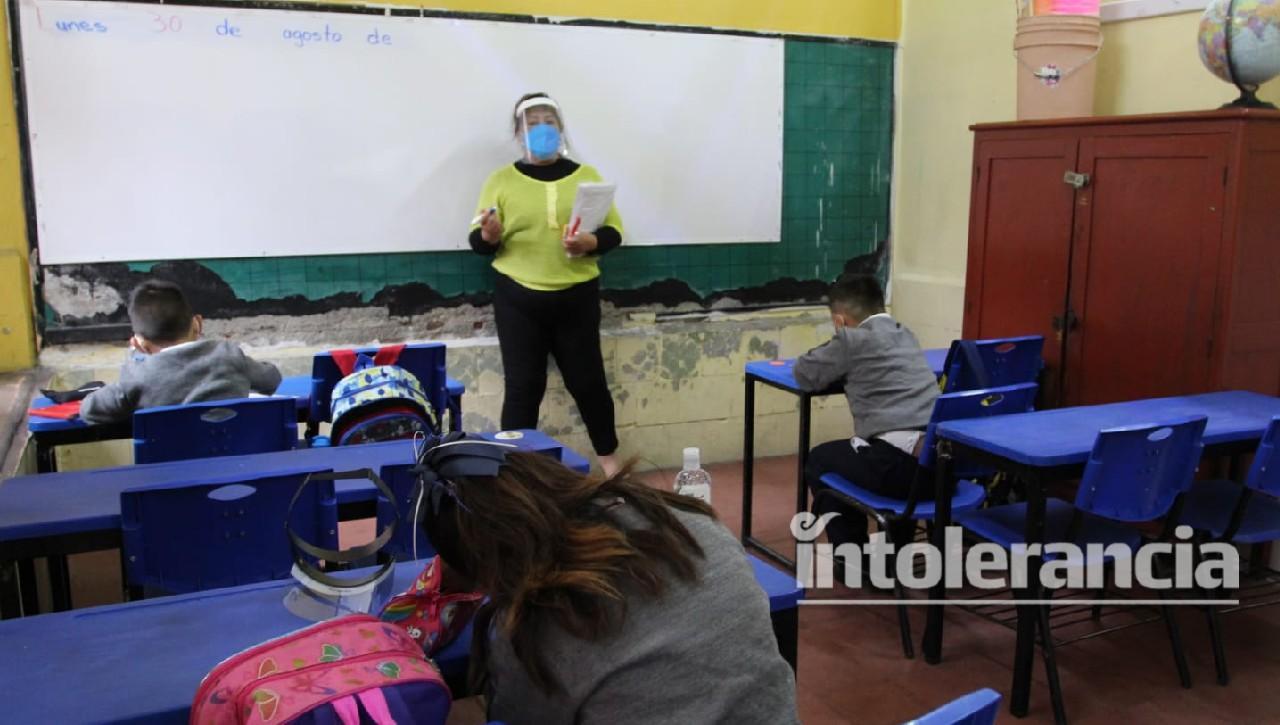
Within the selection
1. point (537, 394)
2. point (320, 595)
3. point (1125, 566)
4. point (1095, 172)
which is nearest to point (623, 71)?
point (537, 394)

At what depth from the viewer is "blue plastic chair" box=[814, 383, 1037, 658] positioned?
310cm

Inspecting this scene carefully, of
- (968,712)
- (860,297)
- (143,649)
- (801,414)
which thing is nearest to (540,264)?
(801,414)

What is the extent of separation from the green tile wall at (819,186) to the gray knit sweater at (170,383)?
7.66 ft

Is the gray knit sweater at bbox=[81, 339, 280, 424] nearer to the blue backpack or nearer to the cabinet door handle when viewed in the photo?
the blue backpack

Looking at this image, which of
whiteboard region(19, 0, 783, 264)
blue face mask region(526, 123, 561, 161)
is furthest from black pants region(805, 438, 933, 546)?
whiteboard region(19, 0, 783, 264)

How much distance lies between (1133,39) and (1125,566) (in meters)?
2.34

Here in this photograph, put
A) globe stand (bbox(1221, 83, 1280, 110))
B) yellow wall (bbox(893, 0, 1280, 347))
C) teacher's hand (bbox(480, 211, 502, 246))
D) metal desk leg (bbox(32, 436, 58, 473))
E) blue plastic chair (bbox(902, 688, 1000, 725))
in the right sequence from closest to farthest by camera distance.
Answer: blue plastic chair (bbox(902, 688, 1000, 725))
metal desk leg (bbox(32, 436, 58, 473))
globe stand (bbox(1221, 83, 1280, 110))
teacher's hand (bbox(480, 211, 502, 246))
yellow wall (bbox(893, 0, 1280, 347))

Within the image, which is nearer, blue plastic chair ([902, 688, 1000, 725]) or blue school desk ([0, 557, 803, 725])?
blue plastic chair ([902, 688, 1000, 725])

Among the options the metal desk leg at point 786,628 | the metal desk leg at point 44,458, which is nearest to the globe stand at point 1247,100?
the metal desk leg at point 786,628

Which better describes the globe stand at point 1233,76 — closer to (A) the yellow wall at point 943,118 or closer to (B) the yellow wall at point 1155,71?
(B) the yellow wall at point 1155,71

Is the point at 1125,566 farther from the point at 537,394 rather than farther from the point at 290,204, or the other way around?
the point at 290,204

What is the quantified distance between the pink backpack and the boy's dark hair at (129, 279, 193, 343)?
213 centimetres

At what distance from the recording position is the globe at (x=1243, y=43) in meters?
3.49

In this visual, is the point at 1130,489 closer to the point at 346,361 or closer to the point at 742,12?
the point at 346,361
